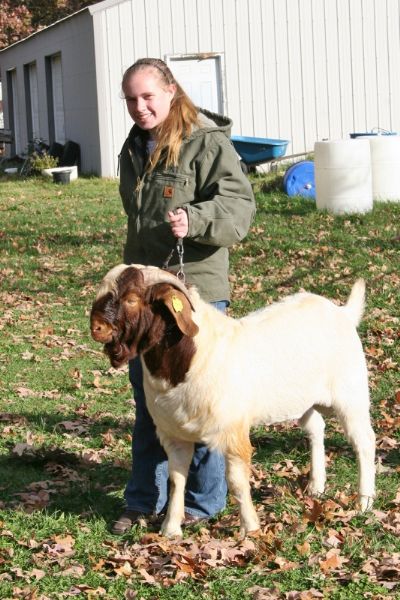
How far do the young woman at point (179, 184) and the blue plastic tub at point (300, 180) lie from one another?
12906 millimetres

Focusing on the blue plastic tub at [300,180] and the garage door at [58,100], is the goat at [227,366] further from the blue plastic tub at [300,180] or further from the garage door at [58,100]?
the garage door at [58,100]

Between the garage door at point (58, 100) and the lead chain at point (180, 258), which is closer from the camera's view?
the lead chain at point (180, 258)

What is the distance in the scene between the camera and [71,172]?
79.0ft

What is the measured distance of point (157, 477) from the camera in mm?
5711

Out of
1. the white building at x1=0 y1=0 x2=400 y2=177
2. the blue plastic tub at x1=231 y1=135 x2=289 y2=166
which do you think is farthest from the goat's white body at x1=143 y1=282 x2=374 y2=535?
the white building at x1=0 y1=0 x2=400 y2=177

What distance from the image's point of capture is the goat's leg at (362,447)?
5.79 m

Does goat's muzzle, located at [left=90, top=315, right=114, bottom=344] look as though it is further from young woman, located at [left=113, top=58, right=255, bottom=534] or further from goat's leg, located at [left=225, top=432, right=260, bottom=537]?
goat's leg, located at [left=225, top=432, right=260, bottom=537]

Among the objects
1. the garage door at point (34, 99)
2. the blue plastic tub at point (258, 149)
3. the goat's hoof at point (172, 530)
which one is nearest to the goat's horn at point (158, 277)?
the goat's hoof at point (172, 530)

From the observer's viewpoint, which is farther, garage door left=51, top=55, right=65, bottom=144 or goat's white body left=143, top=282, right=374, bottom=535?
garage door left=51, top=55, right=65, bottom=144

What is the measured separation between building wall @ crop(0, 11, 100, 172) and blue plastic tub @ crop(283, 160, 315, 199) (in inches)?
286

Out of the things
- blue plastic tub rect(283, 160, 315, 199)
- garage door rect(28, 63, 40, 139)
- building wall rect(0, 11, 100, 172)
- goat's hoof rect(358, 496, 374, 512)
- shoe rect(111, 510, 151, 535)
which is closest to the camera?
shoe rect(111, 510, 151, 535)

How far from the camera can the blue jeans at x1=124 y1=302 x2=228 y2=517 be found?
5.62m

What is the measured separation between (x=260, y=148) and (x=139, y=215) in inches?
634

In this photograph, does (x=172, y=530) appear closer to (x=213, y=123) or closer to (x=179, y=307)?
(x=179, y=307)
